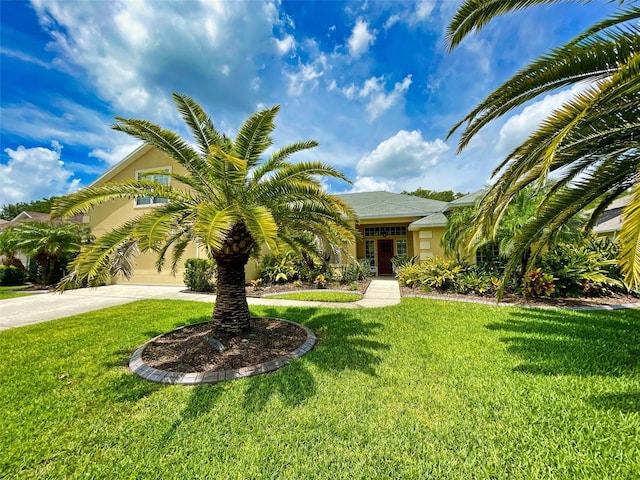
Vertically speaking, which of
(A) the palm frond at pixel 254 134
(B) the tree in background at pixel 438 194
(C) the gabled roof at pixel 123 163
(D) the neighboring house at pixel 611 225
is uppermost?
(B) the tree in background at pixel 438 194

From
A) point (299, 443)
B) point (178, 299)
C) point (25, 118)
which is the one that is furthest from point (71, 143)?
point (299, 443)

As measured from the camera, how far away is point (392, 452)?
2.55 metres

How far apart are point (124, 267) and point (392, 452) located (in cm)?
521

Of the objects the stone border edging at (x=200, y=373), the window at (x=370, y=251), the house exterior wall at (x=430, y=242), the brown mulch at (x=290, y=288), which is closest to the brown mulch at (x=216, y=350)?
the stone border edging at (x=200, y=373)

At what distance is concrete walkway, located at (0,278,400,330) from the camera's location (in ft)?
27.0

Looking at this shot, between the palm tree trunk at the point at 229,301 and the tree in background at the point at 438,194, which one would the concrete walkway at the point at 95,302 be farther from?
the tree in background at the point at 438,194

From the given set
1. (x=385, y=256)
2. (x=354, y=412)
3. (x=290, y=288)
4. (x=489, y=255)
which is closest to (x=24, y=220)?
(x=290, y=288)

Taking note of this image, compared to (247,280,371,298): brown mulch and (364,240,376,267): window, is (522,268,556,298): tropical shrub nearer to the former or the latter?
(247,280,371,298): brown mulch

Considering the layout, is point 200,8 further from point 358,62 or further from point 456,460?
point 456,460

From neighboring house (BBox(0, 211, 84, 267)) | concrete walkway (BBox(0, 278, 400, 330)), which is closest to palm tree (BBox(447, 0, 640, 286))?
concrete walkway (BBox(0, 278, 400, 330))

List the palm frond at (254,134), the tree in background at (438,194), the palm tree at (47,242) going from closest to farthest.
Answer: the palm frond at (254,134), the palm tree at (47,242), the tree in background at (438,194)

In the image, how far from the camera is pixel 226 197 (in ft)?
16.2

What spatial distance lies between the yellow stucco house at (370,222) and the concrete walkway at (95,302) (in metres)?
2.09

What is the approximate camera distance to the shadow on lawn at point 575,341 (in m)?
4.10
